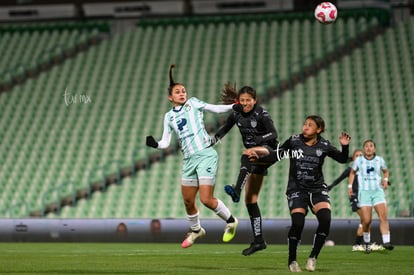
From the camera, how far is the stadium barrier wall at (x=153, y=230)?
21594 millimetres

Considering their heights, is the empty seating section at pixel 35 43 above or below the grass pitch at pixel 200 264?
above

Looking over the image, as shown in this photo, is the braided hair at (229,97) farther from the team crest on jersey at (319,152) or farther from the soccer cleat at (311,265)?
the soccer cleat at (311,265)

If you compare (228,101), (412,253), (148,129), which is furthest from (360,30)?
(228,101)

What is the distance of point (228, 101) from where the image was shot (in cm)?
1355

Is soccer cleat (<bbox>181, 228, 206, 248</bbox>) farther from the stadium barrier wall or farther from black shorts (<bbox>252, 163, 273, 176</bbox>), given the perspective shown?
the stadium barrier wall

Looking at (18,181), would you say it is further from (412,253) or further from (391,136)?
(412,253)

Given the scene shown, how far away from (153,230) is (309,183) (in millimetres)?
11402

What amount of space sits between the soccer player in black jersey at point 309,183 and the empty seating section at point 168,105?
11.7 meters

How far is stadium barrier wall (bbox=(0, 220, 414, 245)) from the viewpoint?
21.6 meters

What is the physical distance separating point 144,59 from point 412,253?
50.1 feet

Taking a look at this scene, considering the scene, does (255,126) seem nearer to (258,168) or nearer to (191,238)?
(258,168)

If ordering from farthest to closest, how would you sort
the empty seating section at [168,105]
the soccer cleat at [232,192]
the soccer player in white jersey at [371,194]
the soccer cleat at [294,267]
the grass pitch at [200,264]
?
1. the empty seating section at [168,105]
2. the soccer player in white jersey at [371,194]
3. the soccer cleat at [232,192]
4. the grass pitch at [200,264]
5. the soccer cleat at [294,267]

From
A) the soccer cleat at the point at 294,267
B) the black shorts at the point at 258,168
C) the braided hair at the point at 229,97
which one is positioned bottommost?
the soccer cleat at the point at 294,267

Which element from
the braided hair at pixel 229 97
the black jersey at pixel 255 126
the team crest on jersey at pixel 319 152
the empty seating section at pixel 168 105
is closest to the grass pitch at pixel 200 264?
the team crest on jersey at pixel 319 152
